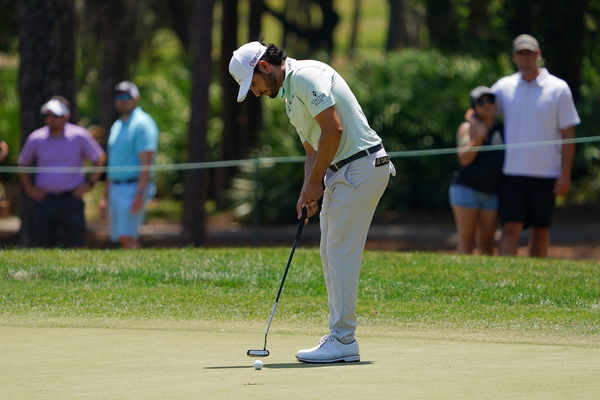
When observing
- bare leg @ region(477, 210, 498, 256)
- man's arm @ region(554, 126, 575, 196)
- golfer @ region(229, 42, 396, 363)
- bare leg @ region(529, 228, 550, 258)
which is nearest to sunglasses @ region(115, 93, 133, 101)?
bare leg @ region(477, 210, 498, 256)

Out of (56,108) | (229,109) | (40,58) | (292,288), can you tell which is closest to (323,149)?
(292,288)

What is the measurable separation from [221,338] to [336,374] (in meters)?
1.56

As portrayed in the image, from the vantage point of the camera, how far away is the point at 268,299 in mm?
9875

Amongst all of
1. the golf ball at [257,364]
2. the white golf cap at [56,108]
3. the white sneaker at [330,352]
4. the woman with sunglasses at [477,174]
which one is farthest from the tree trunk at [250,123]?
the golf ball at [257,364]

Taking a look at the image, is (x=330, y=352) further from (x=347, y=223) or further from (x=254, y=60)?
(x=254, y=60)

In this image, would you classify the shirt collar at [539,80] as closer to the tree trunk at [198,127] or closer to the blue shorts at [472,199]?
the blue shorts at [472,199]

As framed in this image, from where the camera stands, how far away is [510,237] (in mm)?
12477

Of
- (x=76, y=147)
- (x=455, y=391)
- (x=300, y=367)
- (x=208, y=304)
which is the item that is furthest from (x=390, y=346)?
(x=76, y=147)

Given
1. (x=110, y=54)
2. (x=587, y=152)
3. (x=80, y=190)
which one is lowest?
(x=80, y=190)

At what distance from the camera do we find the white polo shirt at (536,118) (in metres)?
11.9

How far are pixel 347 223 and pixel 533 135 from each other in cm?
527

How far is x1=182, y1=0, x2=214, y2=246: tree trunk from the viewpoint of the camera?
730 inches

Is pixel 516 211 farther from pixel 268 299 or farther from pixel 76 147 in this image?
pixel 76 147

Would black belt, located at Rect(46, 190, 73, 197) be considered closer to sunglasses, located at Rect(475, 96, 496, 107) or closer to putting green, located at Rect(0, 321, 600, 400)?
sunglasses, located at Rect(475, 96, 496, 107)
